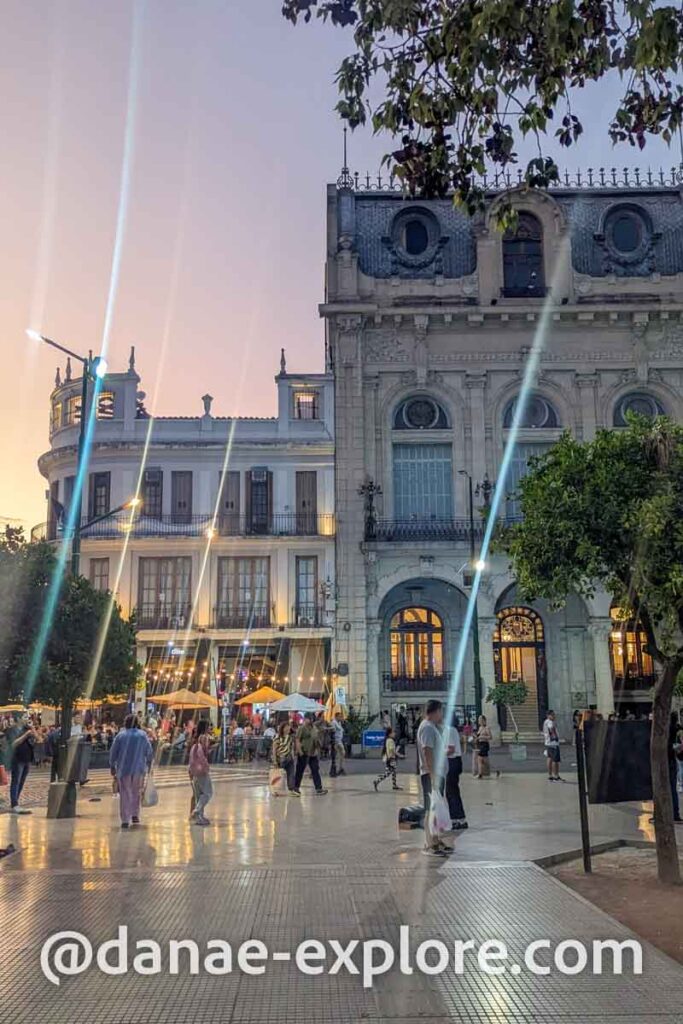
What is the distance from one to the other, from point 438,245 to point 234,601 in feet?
55.3

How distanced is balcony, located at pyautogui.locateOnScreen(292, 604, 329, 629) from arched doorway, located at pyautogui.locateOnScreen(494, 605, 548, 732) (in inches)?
286

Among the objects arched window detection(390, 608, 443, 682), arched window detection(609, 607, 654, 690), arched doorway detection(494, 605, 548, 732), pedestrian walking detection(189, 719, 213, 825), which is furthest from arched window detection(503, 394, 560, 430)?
pedestrian walking detection(189, 719, 213, 825)

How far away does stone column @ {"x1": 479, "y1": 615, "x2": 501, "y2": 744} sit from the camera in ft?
109

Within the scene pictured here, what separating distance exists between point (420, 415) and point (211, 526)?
9897 millimetres

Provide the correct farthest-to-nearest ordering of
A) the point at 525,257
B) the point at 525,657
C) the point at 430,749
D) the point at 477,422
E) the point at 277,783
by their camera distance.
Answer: the point at 525,257 < the point at 477,422 < the point at 525,657 < the point at 277,783 < the point at 430,749

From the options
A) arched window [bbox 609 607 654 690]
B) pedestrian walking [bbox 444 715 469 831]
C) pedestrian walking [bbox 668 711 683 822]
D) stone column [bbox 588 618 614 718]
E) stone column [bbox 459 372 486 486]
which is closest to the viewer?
pedestrian walking [bbox 444 715 469 831]

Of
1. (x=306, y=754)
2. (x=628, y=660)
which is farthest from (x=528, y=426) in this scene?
(x=306, y=754)

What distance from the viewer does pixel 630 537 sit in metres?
9.86

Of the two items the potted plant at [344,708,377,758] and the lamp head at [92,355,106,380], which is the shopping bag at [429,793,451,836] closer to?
the lamp head at [92,355,106,380]

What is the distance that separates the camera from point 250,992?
5.77 metres

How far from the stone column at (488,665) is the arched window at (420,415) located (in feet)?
25.6

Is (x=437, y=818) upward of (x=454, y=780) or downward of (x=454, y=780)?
downward

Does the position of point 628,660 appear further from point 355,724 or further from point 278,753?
point 278,753

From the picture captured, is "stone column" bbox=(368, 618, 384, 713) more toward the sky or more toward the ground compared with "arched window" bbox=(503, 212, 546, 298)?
more toward the ground
